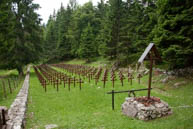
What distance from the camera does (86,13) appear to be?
4744 centimetres

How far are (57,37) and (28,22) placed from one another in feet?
91.3

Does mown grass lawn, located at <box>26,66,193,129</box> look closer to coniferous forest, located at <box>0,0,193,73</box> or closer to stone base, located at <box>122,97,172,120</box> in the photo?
stone base, located at <box>122,97,172,120</box>

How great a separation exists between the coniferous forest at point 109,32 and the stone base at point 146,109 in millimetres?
5412

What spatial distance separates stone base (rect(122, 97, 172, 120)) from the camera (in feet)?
20.1

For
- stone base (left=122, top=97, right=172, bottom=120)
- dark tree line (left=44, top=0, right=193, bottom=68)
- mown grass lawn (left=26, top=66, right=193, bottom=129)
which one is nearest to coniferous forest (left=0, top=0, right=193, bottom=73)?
dark tree line (left=44, top=0, right=193, bottom=68)

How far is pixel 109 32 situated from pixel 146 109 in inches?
861

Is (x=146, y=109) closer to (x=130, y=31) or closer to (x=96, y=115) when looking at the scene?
(x=96, y=115)

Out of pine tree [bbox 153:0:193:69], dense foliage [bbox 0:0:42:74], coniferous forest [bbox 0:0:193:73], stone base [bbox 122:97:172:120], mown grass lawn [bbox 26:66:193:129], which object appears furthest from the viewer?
dense foliage [bbox 0:0:42:74]

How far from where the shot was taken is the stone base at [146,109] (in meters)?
6.12

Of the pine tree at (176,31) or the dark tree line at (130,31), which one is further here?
the dark tree line at (130,31)

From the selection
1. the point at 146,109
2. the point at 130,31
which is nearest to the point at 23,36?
the point at 130,31

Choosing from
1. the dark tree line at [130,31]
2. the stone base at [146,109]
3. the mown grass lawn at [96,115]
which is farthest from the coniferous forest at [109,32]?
the stone base at [146,109]

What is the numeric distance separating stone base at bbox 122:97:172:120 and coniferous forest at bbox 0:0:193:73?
17.8 ft

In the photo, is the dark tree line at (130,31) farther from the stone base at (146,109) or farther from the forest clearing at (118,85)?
the stone base at (146,109)
